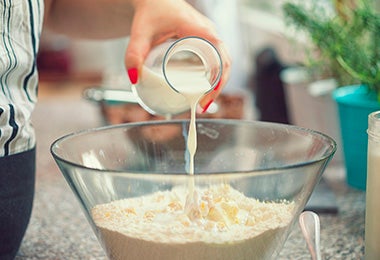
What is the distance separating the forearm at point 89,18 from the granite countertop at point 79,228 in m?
0.24

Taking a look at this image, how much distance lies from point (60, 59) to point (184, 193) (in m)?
3.53

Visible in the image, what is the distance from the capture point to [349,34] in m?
0.89

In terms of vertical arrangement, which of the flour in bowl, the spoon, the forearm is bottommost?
the spoon

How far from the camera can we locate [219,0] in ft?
5.94

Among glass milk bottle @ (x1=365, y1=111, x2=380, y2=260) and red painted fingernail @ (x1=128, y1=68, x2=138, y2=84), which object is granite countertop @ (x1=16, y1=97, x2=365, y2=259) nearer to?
glass milk bottle @ (x1=365, y1=111, x2=380, y2=260)

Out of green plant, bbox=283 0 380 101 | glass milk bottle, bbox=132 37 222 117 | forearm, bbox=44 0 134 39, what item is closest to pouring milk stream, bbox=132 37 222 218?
glass milk bottle, bbox=132 37 222 117

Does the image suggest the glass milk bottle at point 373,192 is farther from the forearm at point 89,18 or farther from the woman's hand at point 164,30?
Result: the forearm at point 89,18

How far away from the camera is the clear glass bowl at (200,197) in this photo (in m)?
0.50

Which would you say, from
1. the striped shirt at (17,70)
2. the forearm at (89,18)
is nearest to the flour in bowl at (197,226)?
the striped shirt at (17,70)

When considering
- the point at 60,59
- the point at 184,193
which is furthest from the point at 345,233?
the point at 60,59

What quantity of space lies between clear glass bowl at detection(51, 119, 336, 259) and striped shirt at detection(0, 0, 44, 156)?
59mm

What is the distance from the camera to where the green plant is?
855 millimetres

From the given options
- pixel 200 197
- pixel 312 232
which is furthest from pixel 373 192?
pixel 200 197

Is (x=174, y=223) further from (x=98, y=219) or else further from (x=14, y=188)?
(x=14, y=188)
